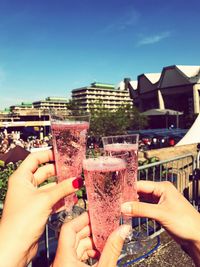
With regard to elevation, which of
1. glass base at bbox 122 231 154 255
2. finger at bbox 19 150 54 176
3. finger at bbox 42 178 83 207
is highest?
finger at bbox 19 150 54 176

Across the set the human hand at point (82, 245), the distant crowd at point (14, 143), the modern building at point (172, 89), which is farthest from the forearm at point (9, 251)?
the modern building at point (172, 89)

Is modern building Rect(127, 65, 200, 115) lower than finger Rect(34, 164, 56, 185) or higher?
higher

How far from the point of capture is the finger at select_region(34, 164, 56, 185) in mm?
1680

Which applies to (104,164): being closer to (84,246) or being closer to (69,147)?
(69,147)

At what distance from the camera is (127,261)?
3643 millimetres

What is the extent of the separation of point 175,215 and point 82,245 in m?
0.50

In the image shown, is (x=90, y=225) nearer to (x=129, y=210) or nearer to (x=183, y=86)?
(x=129, y=210)

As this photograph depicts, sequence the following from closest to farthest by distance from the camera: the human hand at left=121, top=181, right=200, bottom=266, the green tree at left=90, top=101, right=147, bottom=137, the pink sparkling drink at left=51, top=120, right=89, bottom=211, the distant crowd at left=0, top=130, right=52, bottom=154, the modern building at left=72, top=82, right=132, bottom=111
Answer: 1. the human hand at left=121, top=181, right=200, bottom=266
2. the pink sparkling drink at left=51, top=120, right=89, bottom=211
3. the distant crowd at left=0, top=130, right=52, bottom=154
4. the green tree at left=90, top=101, right=147, bottom=137
5. the modern building at left=72, top=82, right=132, bottom=111

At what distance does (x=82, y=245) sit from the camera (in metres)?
1.50

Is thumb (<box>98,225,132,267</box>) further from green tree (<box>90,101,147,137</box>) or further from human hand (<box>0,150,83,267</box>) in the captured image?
green tree (<box>90,101,147,137</box>)

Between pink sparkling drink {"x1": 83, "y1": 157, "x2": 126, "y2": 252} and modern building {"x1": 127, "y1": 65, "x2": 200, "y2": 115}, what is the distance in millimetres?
69288

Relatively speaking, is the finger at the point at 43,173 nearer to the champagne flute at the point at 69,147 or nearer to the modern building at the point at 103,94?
the champagne flute at the point at 69,147

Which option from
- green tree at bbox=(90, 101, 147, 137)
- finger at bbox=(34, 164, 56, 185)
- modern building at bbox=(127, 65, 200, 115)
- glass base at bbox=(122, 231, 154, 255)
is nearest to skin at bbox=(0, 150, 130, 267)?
finger at bbox=(34, 164, 56, 185)

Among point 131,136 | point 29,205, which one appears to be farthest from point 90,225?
point 131,136
